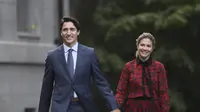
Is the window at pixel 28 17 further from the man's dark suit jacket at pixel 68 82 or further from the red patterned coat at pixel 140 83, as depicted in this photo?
the man's dark suit jacket at pixel 68 82

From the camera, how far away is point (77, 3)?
21703 mm

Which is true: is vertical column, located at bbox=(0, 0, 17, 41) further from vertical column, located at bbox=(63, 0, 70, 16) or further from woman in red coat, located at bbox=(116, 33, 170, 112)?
woman in red coat, located at bbox=(116, 33, 170, 112)

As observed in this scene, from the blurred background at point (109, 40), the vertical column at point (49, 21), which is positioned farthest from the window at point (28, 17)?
the vertical column at point (49, 21)

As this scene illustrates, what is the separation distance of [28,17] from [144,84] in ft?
33.5

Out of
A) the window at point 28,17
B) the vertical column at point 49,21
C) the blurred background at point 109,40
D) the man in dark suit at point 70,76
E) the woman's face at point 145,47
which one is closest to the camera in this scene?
the man in dark suit at point 70,76

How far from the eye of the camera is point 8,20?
762 inches

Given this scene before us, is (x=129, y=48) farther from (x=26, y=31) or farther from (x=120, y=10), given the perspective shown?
(x=26, y=31)

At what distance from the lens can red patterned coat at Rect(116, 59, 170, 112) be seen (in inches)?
405

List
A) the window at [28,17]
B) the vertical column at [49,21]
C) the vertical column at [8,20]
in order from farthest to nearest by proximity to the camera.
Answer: the vertical column at [49,21], the window at [28,17], the vertical column at [8,20]

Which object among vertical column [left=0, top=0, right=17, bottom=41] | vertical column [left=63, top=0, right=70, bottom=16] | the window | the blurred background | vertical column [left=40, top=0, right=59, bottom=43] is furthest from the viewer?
vertical column [left=63, top=0, right=70, bottom=16]

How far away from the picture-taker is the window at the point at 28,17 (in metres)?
20.0

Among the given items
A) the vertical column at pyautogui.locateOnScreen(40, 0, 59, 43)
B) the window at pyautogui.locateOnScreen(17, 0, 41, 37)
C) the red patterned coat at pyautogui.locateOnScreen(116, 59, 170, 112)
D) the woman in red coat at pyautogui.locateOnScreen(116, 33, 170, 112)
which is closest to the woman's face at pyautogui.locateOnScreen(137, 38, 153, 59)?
the woman in red coat at pyautogui.locateOnScreen(116, 33, 170, 112)

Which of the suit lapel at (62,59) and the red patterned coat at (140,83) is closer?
the suit lapel at (62,59)

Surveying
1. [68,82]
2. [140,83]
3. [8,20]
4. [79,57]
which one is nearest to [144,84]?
[140,83]
